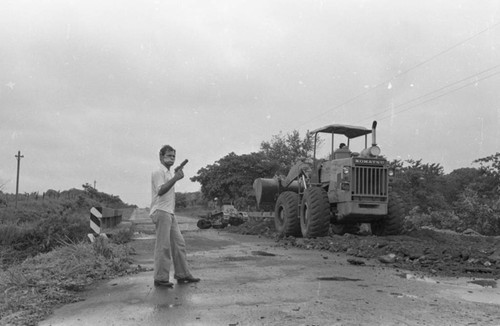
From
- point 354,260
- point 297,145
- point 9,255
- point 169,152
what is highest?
point 297,145

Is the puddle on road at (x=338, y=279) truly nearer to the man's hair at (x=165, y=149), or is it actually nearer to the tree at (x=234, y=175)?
the man's hair at (x=165, y=149)

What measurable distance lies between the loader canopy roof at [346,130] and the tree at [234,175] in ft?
101

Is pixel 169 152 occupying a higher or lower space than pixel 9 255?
higher

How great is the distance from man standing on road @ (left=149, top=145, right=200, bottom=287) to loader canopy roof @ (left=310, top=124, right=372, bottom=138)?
26.9 feet

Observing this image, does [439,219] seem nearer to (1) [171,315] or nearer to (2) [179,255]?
(2) [179,255]

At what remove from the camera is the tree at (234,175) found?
154 ft

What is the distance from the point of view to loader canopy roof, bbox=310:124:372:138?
14.3 metres

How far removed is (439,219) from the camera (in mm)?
22625

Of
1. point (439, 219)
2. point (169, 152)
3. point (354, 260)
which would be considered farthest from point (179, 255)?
point (439, 219)

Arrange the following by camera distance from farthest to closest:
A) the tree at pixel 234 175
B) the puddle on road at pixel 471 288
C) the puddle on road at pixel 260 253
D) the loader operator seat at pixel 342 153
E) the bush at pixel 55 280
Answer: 1. the tree at pixel 234 175
2. the loader operator seat at pixel 342 153
3. the puddle on road at pixel 260 253
4. the puddle on road at pixel 471 288
5. the bush at pixel 55 280

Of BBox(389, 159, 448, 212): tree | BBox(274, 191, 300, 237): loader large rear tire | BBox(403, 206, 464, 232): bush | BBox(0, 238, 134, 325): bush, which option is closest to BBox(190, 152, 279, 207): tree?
BBox(389, 159, 448, 212): tree

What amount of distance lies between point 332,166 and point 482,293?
7.88m

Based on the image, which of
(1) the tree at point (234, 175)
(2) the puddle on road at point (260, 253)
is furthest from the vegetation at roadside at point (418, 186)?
(2) the puddle on road at point (260, 253)

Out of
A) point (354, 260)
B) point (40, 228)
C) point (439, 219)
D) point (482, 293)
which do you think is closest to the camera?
point (482, 293)
